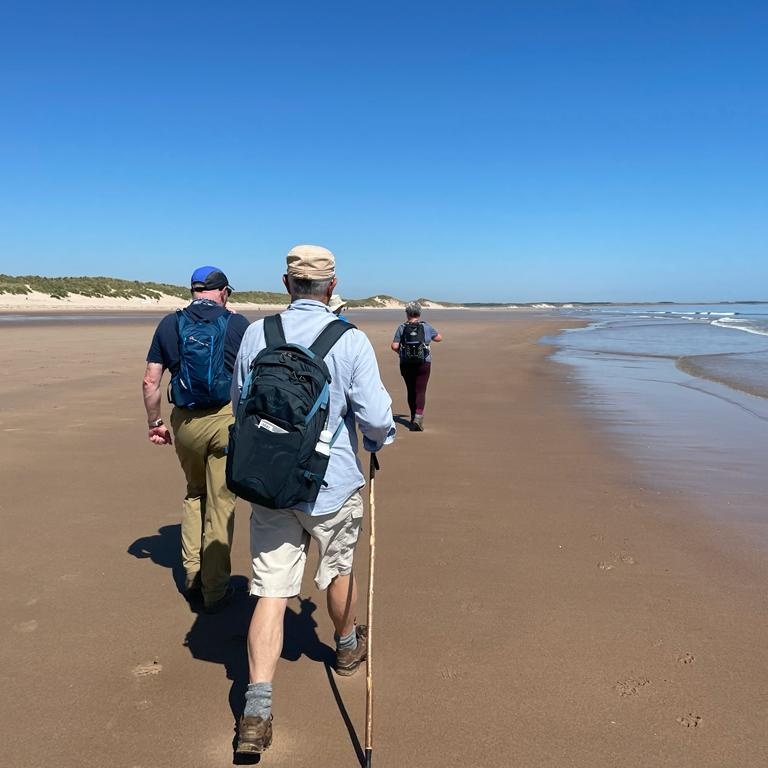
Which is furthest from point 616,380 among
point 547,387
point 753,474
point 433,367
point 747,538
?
point 747,538

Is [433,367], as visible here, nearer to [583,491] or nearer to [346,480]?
[583,491]

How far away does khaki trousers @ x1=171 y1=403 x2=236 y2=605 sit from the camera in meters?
3.58

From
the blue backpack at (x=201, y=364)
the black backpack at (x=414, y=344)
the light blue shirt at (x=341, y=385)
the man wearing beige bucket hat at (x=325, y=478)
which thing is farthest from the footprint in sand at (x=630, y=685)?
the black backpack at (x=414, y=344)

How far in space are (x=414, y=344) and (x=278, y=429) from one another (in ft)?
20.7

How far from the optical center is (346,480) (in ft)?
8.68

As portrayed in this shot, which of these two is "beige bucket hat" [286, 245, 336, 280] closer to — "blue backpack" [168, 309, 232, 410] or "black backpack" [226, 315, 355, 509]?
"black backpack" [226, 315, 355, 509]

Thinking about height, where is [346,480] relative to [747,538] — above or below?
above

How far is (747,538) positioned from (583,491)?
148 centimetres

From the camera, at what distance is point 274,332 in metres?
2.58

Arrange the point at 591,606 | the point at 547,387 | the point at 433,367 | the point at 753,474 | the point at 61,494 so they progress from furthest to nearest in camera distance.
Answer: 1. the point at 433,367
2. the point at 547,387
3. the point at 753,474
4. the point at 61,494
5. the point at 591,606

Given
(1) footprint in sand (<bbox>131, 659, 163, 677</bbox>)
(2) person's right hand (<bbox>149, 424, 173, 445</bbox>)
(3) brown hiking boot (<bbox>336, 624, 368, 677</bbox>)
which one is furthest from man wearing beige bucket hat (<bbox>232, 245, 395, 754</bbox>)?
(2) person's right hand (<bbox>149, 424, 173, 445</bbox>)

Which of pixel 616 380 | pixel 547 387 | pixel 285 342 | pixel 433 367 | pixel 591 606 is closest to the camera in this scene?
pixel 285 342

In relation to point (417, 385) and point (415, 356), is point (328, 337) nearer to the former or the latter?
point (415, 356)

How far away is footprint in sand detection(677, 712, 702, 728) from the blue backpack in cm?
275
